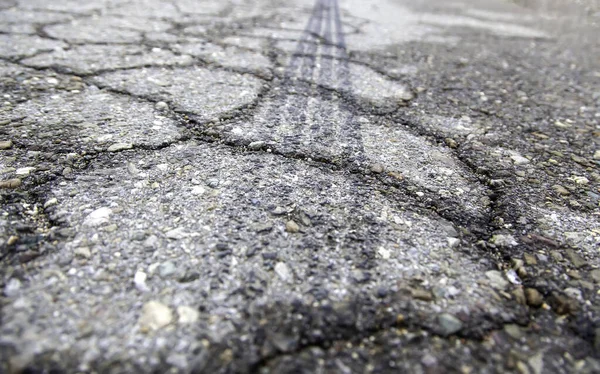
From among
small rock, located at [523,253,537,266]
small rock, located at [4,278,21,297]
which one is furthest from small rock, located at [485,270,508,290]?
small rock, located at [4,278,21,297]

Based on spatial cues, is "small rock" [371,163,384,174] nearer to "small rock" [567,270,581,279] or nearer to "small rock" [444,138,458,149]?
"small rock" [444,138,458,149]

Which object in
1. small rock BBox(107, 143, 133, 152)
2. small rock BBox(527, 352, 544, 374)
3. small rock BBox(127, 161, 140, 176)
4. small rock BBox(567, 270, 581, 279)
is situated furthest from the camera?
small rock BBox(107, 143, 133, 152)

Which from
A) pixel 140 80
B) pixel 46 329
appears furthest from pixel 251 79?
pixel 46 329

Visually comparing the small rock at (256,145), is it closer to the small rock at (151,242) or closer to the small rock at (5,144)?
the small rock at (151,242)

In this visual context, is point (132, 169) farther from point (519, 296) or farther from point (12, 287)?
point (519, 296)

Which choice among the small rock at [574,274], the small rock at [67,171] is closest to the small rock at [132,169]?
the small rock at [67,171]

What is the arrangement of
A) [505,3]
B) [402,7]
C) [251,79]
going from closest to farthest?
[251,79] < [402,7] < [505,3]

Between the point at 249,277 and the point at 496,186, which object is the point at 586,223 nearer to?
the point at 496,186
